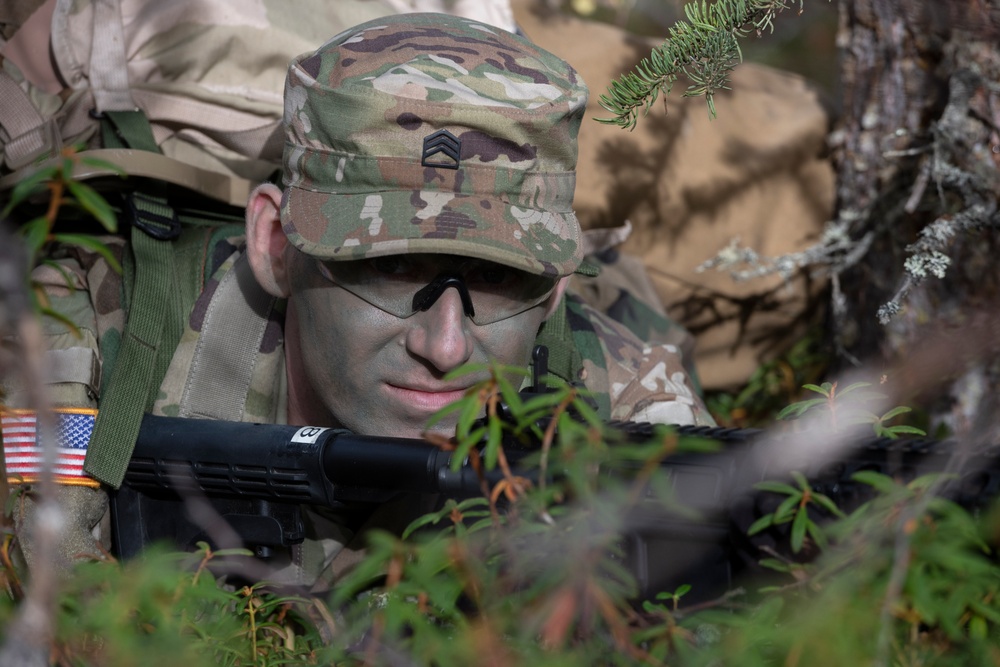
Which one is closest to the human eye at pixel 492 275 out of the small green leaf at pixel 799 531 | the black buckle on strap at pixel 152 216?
the black buckle on strap at pixel 152 216

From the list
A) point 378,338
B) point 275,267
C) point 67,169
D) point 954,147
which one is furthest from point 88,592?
point 954,147

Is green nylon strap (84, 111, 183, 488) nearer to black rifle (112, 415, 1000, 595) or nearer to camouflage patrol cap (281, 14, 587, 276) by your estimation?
black rifle (112, 415, 1000, 595)

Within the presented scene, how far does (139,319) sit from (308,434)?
0.62 m

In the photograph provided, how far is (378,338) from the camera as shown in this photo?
7.45 ft

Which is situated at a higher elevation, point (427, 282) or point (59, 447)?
point (427, 282)

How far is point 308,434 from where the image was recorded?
88.6 inches

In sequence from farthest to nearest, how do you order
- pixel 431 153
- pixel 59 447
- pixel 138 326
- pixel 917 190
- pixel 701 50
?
pixel 917 190
pixel 138 326
pixel 59 447
pixel 431 153
pixel 701 50

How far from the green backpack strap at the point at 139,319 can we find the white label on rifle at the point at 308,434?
0.43 meters

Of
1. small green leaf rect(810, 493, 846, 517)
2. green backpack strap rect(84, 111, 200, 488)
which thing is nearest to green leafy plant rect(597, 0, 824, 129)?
small green leaf rect(810, 493, 846, 517)

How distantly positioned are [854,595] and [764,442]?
0.49 m

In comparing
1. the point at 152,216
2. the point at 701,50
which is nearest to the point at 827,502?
the point at 701,50

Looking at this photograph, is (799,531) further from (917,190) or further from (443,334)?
(917,190)

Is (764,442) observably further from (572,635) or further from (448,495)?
(448,495)

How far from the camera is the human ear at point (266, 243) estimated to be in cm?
251
